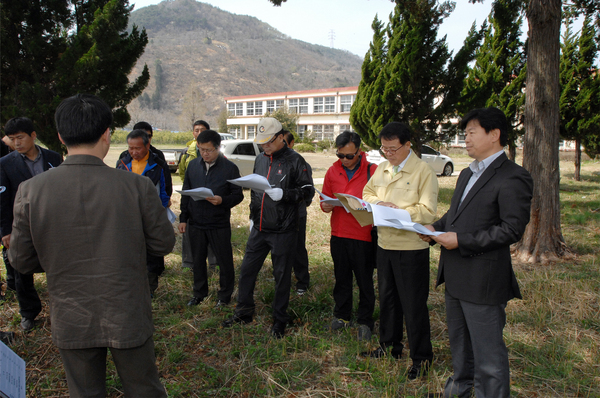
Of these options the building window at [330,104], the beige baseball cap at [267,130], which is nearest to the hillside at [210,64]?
the building window at [330,104]

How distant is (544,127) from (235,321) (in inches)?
195

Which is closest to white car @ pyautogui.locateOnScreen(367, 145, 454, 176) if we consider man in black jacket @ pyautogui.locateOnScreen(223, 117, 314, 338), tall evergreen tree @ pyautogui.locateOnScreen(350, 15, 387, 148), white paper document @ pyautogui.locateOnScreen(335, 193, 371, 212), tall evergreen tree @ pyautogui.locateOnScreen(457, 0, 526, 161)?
tall evergreen tree @ pyautogui.locateOnScreen(457, 0, 526, 161)

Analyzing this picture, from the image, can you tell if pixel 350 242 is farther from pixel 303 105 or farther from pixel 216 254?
pixel 303 105

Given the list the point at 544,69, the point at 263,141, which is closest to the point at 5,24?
the point at 263,141

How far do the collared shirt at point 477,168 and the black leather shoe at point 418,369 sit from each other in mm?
1267

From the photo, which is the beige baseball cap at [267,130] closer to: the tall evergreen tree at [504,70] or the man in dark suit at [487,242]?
the man in dark suit at [487,242]

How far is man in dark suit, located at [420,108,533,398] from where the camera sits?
219 centimetres

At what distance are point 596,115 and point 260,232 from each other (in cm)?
1446

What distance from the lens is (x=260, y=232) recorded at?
363 cm

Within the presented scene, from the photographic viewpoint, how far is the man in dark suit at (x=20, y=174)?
3504mm

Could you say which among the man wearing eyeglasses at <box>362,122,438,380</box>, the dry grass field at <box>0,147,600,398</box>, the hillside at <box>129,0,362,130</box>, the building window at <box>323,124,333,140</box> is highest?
the hillside at <box>129,0,362,130</box>

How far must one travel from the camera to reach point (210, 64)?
115 meters

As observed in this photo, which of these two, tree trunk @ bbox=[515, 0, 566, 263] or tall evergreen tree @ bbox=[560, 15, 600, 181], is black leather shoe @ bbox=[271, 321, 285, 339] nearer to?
tree trunk @ bbox=[515, 0, 566, 263]

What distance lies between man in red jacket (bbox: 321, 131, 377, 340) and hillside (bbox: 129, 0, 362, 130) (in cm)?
4516
